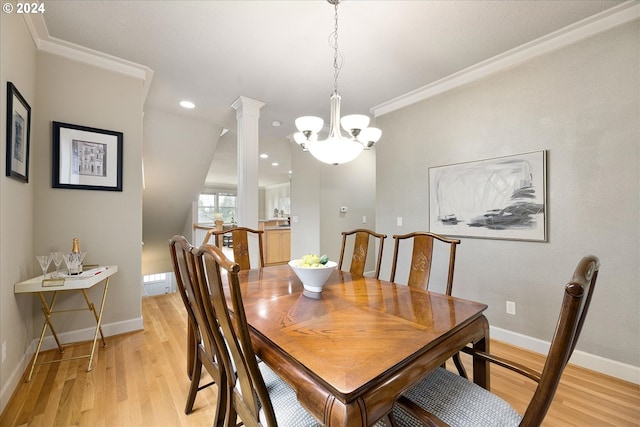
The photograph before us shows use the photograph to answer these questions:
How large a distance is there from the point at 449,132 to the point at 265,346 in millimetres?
2713

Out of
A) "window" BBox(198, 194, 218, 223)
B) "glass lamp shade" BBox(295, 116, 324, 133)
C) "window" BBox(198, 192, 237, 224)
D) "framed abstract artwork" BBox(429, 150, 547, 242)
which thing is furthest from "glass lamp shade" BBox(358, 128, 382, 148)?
"window" BBox(198, 194, 218, 223)

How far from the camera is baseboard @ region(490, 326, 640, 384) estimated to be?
1858 mm

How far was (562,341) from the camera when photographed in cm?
68

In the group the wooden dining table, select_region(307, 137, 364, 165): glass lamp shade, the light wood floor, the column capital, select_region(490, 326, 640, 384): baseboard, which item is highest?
the column capital

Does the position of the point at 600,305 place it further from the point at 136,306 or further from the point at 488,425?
the point at 136,306

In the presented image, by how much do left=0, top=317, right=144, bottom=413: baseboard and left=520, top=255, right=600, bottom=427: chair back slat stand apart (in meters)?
2.53

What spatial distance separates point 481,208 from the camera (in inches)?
101

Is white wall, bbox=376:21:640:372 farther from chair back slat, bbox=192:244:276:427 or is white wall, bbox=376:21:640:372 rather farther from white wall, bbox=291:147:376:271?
chair back slat, bbox=192:244:276:427

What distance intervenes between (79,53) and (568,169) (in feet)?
13.2

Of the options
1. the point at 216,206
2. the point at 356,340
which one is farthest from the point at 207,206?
the point at 356,340

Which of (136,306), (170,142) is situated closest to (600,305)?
(136,306)

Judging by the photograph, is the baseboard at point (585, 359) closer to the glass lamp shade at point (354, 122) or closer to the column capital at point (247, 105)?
the glass lamp shade at point (354, 122)

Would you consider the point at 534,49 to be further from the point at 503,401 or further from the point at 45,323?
the point at 45,323

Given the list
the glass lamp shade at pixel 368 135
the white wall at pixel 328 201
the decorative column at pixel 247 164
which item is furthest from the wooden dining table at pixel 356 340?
the white wall at pixel 328 201
